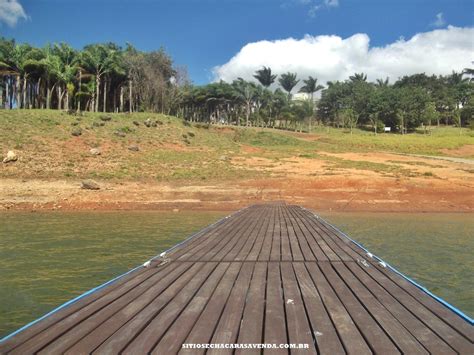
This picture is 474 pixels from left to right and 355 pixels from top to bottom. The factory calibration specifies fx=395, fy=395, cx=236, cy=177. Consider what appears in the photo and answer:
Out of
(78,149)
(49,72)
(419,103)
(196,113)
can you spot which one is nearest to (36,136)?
(78,149)

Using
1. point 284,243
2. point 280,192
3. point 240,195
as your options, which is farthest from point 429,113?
point 284,243

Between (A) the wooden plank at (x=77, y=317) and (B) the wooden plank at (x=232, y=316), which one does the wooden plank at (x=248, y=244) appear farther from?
(A) the wooden plank at (x=77, y=317)

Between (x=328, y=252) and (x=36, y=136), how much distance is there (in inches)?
1548

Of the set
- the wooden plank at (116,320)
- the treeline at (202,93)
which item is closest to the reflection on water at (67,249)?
the wooden plank at (116,320)

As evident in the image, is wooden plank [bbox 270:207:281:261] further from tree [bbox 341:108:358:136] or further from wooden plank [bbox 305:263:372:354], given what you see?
tree [bbox 341:108:358:136]

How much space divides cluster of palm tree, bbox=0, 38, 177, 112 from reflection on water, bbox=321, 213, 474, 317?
188ft

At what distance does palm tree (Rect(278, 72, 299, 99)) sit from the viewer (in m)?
117

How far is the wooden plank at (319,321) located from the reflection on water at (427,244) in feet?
13.2

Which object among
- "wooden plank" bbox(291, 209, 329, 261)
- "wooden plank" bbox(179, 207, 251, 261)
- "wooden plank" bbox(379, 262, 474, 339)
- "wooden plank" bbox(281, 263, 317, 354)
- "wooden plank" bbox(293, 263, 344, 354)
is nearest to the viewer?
"wooden plank" bbox(293, 263, 344, 354)

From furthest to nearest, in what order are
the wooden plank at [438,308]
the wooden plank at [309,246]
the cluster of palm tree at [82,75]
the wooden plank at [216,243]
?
the cluster of palm tree at [82,75]
the wooden plank at [216,243]
the wooden plank at [309,246]
the wooden plank at [438,308]

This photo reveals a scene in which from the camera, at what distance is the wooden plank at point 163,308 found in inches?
152

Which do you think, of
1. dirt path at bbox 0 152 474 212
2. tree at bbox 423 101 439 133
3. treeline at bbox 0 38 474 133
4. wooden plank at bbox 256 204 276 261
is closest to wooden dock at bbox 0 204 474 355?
wooden plank at bbox 256 204 276 261

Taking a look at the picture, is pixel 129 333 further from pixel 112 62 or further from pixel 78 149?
pixel 112 62

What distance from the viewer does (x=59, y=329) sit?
13.8 feet
